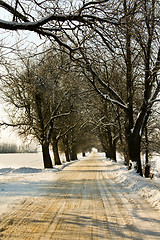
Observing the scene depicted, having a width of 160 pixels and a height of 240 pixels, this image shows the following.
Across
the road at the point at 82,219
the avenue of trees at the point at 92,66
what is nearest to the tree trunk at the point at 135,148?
the avenue of trees at the point at 92,66

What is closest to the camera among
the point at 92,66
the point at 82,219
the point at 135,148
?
the point at 82,219

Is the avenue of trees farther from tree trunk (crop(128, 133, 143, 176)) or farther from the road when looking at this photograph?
the road

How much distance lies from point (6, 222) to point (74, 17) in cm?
537

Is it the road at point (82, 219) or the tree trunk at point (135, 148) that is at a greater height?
the tree trunk at point (135, 148)

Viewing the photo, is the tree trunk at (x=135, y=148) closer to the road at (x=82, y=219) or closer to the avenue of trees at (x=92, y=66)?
the avenue of trees at (x=92, y=66)

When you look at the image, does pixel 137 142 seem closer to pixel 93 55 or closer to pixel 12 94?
pixel 93 55

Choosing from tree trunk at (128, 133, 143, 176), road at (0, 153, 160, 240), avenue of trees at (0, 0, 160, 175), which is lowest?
road at (0, 153, 160, 240)

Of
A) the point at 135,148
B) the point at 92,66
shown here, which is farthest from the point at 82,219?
the point at 135,148

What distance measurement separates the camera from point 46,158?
64.1 ft

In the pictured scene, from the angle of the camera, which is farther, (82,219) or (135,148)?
(135,148)

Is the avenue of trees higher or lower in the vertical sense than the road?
higher

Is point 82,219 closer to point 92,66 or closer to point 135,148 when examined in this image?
point 92,66

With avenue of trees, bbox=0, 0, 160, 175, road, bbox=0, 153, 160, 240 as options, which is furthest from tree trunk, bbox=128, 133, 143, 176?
road, bbox=0, 153, 160, 240

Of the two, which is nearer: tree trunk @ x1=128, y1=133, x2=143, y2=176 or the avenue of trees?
the avenue of trees
